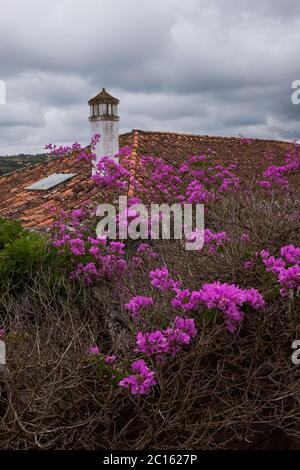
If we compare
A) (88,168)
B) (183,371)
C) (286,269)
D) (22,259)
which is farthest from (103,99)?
(183,371)

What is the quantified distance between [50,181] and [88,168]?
91cm

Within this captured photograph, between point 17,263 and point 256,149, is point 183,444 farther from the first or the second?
point 256,149

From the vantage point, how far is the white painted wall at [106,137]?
33.2ft

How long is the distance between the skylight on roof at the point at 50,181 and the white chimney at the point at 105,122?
1.16 m

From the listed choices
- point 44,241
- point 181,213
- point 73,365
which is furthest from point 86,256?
point 73,365

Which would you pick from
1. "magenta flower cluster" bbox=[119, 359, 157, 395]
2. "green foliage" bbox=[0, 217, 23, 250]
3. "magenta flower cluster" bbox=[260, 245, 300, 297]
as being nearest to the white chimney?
"green foliage" bbox=[0, 217, 23, 250]

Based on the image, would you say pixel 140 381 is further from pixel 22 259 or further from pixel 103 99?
pixel 103 99

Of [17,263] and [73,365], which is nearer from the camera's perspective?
[73,365]

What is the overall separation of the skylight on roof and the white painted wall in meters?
1.18

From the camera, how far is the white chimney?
33.3 feet

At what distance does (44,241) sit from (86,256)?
22.1 inches

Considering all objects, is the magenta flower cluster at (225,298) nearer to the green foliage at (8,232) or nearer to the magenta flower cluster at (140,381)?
the magenta flower cluster at (140,381)

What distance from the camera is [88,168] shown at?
37.4 feet
